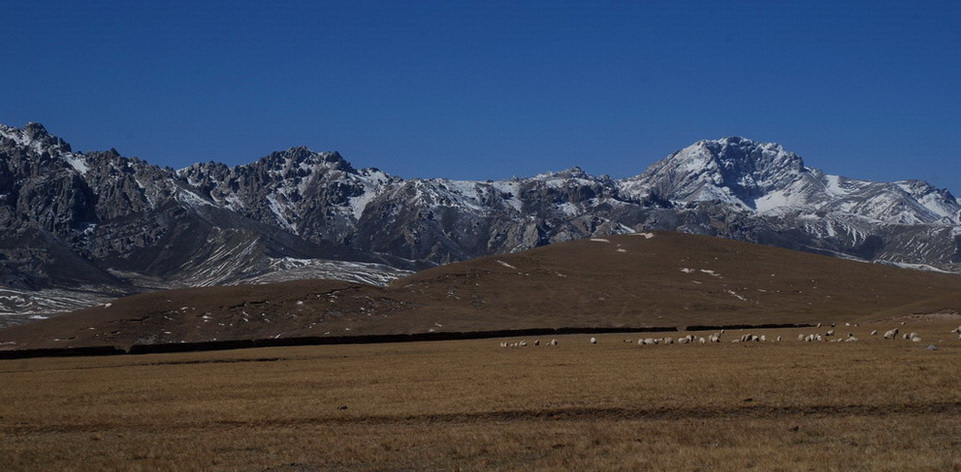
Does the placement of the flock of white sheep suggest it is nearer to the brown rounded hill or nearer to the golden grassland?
the golden grassland

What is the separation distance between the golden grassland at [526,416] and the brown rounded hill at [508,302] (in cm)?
8363

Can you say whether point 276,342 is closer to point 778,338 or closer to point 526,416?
point 778,338

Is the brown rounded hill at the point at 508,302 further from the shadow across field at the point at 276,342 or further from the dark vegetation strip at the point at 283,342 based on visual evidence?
the shadow across field at the point at 276,342

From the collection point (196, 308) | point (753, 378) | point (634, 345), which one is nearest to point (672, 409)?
point (753, 378)

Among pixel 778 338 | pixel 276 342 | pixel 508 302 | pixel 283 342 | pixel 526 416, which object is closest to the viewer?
pixel 526 416

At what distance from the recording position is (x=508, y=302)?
548 feet

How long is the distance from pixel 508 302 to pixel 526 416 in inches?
5136

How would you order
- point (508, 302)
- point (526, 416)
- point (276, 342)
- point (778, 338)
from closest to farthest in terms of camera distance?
point (526, 416) → point (778, 338) → point (276, 342) → point (508, 302)

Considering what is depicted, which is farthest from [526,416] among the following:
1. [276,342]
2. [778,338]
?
[276,342]

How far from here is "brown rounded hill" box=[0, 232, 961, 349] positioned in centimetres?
14375

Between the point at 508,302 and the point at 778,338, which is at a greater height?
the point at 778,338

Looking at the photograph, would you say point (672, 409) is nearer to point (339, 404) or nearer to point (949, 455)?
point (949, 455)

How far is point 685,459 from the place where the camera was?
26.3m

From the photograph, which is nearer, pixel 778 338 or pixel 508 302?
pixel 778 338
